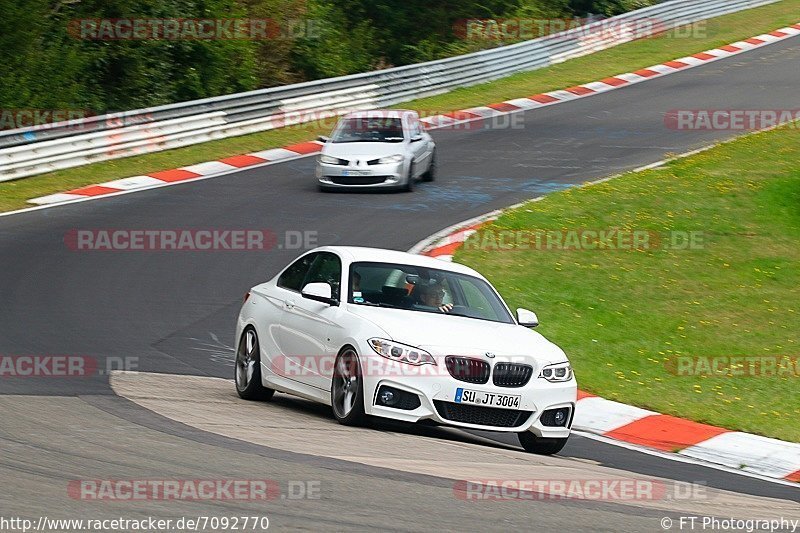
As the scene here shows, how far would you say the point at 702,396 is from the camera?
42.6 feet

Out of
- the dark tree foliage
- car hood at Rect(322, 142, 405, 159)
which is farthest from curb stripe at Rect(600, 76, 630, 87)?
car hood at Rect(322, 142, 405, 159)

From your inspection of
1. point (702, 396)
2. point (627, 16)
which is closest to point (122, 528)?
point (702, 396)

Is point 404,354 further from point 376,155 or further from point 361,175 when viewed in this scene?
point 376,155

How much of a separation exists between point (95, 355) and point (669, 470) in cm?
585

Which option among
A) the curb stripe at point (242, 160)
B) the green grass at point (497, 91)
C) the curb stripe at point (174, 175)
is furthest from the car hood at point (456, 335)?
the curb stripe at point (242, 160)

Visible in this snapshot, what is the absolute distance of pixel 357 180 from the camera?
24094mm

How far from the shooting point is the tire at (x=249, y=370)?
11547 millimetres

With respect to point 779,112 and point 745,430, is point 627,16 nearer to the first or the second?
point 779,112

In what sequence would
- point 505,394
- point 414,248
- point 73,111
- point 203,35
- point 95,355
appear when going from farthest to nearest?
point 203,35 → point 73,111 → point 414,248 → point 95,355 → point 505,394

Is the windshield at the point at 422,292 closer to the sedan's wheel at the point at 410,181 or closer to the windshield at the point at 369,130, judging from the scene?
the sedan's wheel at the point at 410,181

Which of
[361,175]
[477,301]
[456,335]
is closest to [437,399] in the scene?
[456,335]

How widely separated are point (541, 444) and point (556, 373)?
565 millimetres

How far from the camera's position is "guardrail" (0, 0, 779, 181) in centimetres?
2508

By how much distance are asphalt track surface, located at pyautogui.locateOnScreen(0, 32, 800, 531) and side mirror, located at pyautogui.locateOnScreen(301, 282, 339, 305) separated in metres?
1.22
